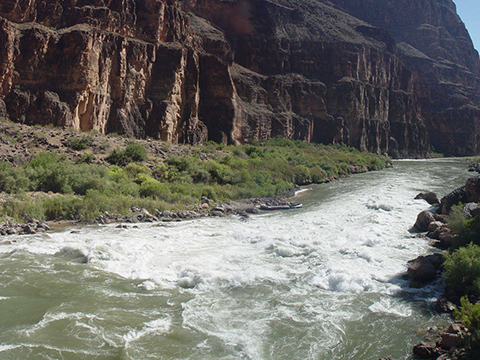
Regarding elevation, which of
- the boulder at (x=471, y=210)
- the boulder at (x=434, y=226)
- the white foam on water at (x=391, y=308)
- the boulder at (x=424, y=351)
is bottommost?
the white foam on water at (x=391, y=308)

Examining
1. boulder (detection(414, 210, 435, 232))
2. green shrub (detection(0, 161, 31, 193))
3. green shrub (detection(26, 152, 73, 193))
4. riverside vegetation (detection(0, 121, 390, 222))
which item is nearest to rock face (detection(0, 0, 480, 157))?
riverside vegetation (detection(0, 121, 390, 222))

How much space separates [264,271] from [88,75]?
99.9 ft

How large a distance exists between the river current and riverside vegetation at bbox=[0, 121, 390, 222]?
2560 mm

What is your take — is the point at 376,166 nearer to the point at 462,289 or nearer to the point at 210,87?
the point at 210,87

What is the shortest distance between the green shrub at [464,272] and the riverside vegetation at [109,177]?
13226 millimetres

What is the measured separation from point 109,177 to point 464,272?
18.3 metres

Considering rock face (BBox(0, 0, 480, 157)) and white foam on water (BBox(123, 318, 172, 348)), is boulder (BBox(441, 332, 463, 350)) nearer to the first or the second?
white foam on water (BBox(123, 318, 172, 348))

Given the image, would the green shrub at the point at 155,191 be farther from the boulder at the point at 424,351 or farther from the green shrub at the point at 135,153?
the boulder at the point at 424,351

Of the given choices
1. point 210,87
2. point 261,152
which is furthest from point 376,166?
point 210,87

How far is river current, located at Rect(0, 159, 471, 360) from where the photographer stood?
24.6 feet

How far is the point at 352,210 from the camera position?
2122cm

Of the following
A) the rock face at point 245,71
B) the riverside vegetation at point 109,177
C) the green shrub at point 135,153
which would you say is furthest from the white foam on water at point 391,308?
the rock face at point 245,71

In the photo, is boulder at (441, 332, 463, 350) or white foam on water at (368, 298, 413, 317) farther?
white foam on water at (368, 298, 413, 317)

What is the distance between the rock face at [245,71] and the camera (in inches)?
1368
